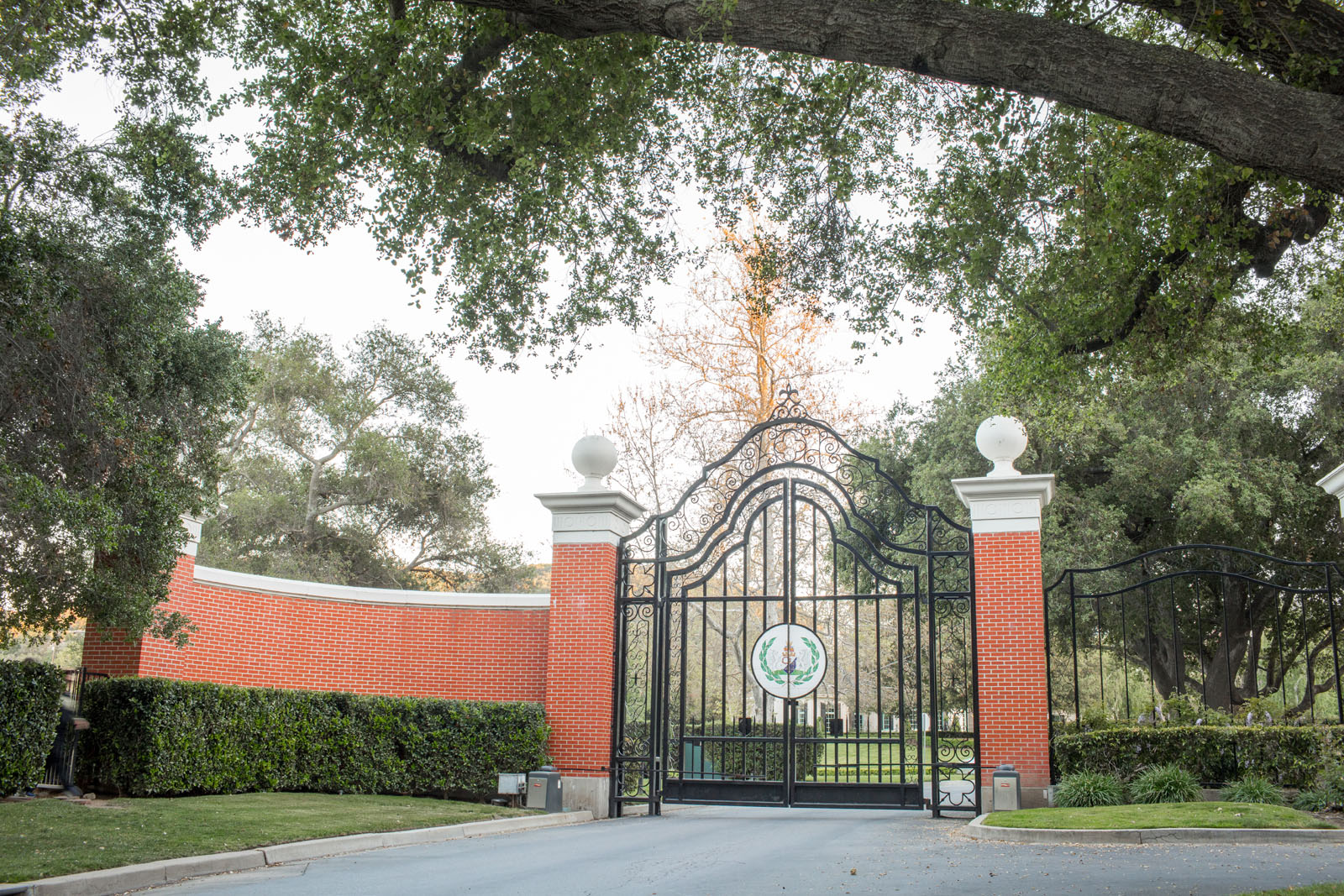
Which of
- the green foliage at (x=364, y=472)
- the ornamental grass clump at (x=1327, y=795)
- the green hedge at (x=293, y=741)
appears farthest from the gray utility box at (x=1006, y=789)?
the green foliage at (x=364, y=472)

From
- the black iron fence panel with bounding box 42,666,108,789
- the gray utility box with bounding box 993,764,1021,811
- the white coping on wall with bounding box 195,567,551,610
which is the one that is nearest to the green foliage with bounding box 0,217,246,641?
the black iron fence panel with bounding box 42,666,108,789

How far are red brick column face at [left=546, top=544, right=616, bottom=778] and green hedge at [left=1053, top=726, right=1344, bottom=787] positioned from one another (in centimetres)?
543

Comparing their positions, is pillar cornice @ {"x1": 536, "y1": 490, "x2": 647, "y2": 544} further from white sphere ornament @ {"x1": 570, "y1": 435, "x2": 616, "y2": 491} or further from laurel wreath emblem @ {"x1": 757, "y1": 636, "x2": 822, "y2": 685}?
laurel wreath emblem @ {"x1": 757, "y1": 636, "x2": 822, "y2": 685}

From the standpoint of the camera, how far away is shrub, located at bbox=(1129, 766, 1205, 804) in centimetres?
1084

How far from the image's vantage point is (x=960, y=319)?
10898 mm

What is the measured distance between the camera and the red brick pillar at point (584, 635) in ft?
42.6

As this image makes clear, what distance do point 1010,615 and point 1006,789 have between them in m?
1.99

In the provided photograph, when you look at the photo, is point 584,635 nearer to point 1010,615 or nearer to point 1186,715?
point 1010,615

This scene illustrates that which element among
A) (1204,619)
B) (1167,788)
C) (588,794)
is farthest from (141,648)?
(1204,619)

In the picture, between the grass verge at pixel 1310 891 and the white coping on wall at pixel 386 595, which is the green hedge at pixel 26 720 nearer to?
the white coping on wall at pixel 386 595

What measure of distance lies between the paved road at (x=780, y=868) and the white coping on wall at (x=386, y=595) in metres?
4.35

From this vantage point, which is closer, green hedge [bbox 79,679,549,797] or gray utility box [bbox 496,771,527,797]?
green hedge [bbox 79,679,549,797]

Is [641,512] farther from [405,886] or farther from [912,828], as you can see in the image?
[405,886]

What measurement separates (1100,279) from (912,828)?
5831 mm
